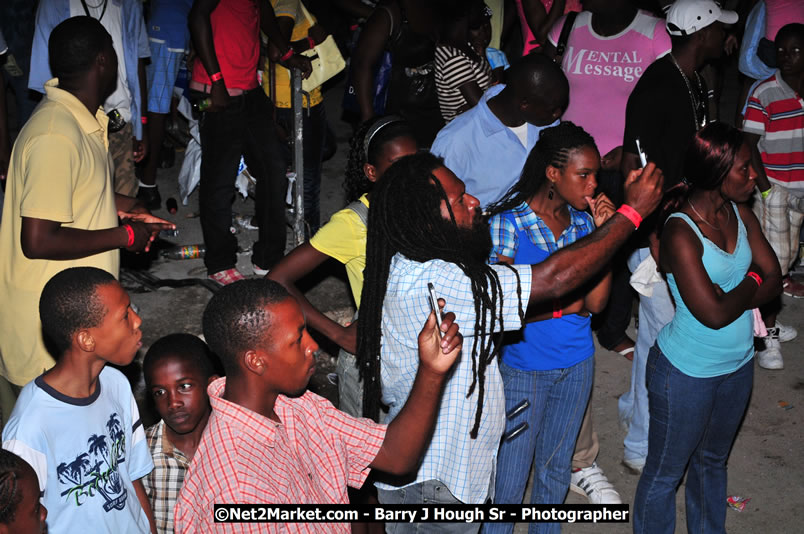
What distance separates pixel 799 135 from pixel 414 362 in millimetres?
4467

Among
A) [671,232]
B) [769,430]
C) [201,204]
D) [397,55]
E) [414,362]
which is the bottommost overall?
[769,430]

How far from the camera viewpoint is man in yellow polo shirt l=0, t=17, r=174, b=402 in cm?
342

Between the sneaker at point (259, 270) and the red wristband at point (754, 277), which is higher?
the red wristband at point (754, 277)

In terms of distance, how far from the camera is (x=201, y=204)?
662 centimetres

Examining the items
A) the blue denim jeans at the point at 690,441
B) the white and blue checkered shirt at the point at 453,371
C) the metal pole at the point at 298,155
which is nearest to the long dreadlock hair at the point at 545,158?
the white and blue checkered shirt at the point at 453,371

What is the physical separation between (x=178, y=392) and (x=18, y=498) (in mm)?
1349

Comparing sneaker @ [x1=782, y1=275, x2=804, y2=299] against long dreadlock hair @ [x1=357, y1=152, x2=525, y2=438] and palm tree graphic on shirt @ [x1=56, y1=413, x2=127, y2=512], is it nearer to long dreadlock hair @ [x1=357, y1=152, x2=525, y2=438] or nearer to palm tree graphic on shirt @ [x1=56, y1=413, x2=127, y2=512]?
long dreadlock hair @ [x1=357, y1=152, x2=525, y2=438]

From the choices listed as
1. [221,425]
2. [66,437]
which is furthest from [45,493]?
[221,425]

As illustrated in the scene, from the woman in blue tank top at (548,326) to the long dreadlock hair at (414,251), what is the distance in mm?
703

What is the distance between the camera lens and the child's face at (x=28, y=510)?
7.41ft

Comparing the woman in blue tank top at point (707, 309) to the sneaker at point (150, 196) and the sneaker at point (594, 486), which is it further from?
the sneaker at point (150, 196)

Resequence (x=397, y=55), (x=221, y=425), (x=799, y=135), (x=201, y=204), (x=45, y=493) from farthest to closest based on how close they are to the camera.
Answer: (x=201, y=204), (x=799, y=135), (x=397, y=55), (x=45, y=493), (x=221, y=425)

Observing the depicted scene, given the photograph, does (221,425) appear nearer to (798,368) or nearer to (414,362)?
(414,362)

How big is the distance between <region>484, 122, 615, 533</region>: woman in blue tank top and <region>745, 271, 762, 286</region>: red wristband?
25.6 inches
